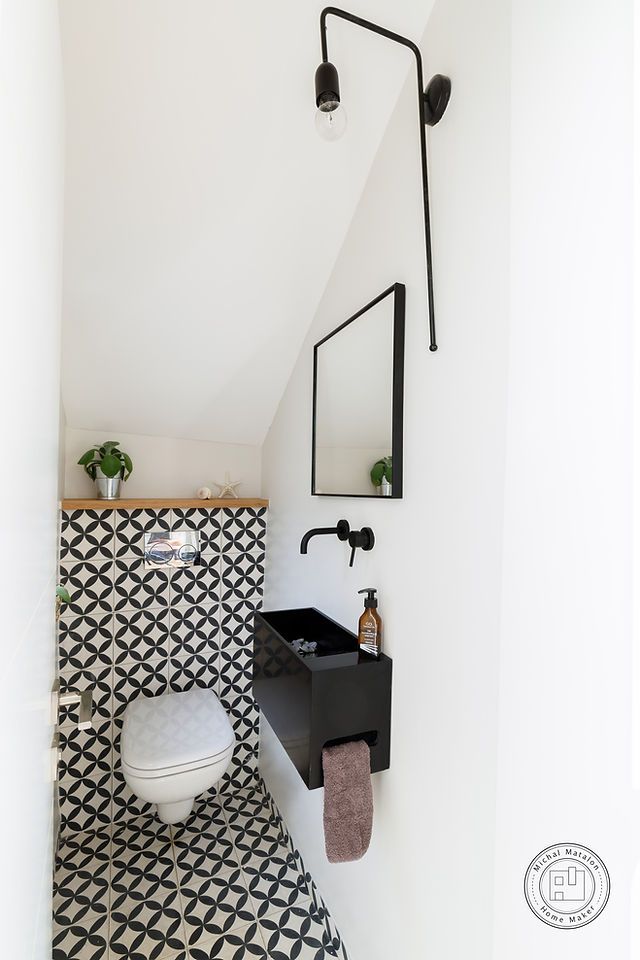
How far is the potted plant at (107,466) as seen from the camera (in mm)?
1986

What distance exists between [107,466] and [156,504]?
0.26 metres

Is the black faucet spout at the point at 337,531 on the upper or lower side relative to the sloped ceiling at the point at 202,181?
lower

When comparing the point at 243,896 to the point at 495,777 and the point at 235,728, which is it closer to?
the point at 235,728

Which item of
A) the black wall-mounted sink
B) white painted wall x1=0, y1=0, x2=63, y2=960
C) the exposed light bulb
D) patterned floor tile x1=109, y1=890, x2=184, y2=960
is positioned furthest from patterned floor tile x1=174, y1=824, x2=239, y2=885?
the exposed light bulb

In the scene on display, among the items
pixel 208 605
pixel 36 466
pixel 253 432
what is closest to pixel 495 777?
pixel 36 466

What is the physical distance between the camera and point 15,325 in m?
0.45

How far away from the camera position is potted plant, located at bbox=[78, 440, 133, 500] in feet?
6.52

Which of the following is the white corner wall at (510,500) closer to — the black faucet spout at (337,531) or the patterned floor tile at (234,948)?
the black faucet spout at (337,531)

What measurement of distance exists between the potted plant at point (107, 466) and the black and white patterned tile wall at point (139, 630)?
0.32 ft

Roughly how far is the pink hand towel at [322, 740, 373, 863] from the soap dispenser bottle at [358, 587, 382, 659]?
0.24m

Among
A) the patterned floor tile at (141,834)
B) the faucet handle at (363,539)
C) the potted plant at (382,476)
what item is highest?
the potted plant at (382,476)

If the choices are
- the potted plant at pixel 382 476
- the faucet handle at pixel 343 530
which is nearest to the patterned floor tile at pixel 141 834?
the faucet handle at pixel 343 530

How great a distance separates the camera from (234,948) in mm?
1456

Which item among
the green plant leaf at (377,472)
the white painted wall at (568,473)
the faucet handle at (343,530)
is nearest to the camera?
the white painted wall at (568,473)
